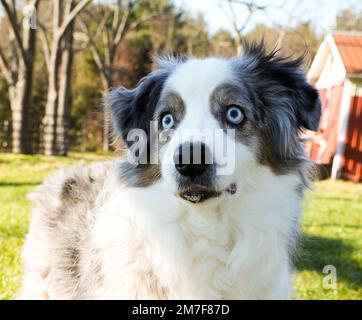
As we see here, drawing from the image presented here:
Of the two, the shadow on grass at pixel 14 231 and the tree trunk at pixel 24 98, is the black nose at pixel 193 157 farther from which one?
the tree trunk at pixel 24 98

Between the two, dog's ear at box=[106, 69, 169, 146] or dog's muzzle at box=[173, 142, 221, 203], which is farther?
dog's ear at box=[106, 69, 169, 146]

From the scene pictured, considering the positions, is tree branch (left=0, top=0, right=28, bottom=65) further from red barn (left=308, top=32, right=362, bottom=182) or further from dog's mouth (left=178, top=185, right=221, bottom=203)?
dog's mouth (left=178, top=185, right=221, bottom=203)

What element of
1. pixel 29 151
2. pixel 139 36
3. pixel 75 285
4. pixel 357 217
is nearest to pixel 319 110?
pixel 75 285

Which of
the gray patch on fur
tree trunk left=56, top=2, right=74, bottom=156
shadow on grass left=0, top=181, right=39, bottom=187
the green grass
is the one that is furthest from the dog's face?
tree trunk left=56, top=2, right=74, bottom=156

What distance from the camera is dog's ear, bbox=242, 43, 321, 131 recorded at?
9.09 feet

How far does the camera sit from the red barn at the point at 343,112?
1520cm

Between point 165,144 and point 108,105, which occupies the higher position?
point 108,105

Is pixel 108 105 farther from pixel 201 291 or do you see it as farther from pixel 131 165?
pixel 201 291

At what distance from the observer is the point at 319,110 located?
2777mm

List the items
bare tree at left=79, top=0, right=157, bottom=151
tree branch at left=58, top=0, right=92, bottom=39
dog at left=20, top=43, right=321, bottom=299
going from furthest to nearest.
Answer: bare tree at left=79, top=0, right=157, bottom=151 → tree branch at left=58, top=0, right=92, bottom=39 → dog at left=20, top=43, right=321, bottom=299

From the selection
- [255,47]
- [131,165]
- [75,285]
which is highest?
[255,47]

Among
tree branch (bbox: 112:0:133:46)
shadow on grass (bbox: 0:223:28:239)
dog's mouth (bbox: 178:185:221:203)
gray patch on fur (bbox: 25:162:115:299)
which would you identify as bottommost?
shadow on grass (bbox: 0:223:28:239)

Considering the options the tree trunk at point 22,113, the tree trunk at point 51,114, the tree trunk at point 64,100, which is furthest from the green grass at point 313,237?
the tree trunk at point 64,100
